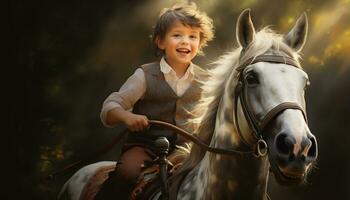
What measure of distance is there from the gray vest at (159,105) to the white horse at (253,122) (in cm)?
23

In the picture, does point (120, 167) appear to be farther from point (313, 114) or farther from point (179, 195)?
point (313, 114)

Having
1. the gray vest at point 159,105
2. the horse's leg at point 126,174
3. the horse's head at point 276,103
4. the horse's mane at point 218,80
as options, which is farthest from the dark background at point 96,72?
the horse's head at point 276,103

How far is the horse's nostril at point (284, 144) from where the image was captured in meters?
1.28

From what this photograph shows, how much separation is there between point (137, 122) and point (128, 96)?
0.21m

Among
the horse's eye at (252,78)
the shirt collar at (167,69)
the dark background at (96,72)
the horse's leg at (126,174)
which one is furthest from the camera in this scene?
the dark background at (96,72)

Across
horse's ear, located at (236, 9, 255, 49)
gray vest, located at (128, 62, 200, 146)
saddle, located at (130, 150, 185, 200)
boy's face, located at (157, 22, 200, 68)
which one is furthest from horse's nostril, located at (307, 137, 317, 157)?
boy's face, located at (157, 22, 200, 68)

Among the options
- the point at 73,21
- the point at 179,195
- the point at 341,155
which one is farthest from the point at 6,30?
the point at 341,155

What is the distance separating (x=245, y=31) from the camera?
152 centimetres

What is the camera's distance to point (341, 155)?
2.90m

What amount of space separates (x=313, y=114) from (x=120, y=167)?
1480 mm

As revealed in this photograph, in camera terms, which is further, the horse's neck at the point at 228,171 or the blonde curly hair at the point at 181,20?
the blonde curly hair at the point at 181,20

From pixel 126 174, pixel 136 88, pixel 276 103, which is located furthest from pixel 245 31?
pixel 126 174

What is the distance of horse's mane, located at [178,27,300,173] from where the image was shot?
1514 millimetres

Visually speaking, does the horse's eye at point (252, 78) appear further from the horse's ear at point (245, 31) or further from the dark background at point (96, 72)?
the dark background at point (96, 72)
